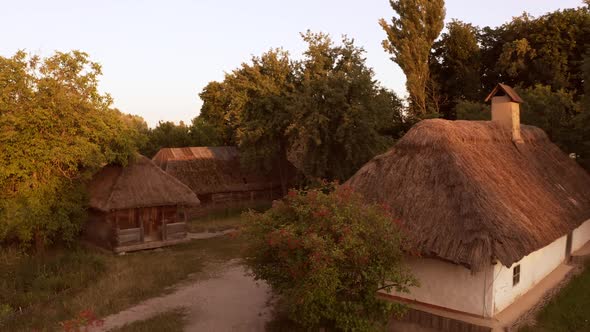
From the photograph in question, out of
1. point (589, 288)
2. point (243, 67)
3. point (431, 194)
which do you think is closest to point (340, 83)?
point (243, 67)

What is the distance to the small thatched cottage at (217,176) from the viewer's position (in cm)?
3191

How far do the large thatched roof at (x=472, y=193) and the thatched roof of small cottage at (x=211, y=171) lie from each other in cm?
1978

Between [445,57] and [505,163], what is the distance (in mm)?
26601

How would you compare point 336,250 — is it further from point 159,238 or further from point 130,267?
point 159,238

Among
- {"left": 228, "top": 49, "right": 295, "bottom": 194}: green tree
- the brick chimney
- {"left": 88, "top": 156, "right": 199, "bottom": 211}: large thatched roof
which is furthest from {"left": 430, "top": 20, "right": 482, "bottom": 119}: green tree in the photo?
{"left": 88, "top": 156, "right": 199, "bottom": 211}: large thatched roof

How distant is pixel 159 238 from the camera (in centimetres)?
2219

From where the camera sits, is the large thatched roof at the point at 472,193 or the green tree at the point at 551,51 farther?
the green tree at the point at 551,51

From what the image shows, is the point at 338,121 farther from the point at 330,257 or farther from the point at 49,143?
the point at 330,257

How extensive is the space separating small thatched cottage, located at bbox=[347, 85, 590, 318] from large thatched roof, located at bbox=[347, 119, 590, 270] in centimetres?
3

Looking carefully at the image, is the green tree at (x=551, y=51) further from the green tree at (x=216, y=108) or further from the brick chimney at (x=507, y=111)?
the green tree at (x=216, y=108)

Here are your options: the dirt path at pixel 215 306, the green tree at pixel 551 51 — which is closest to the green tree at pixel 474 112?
the green tree at pixel 551 51

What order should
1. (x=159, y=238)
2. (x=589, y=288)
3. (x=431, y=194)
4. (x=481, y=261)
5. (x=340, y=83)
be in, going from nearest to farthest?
(x=481, y=261)
(x=431, y=194)
(x=589, y=288)
(x=159, y=238)
(x=340, y=83)

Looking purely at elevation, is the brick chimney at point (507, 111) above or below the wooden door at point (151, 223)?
above

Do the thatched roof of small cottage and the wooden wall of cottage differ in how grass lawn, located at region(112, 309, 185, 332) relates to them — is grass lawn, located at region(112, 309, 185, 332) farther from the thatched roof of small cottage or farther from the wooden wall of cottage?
the thatched roof of small cottage
